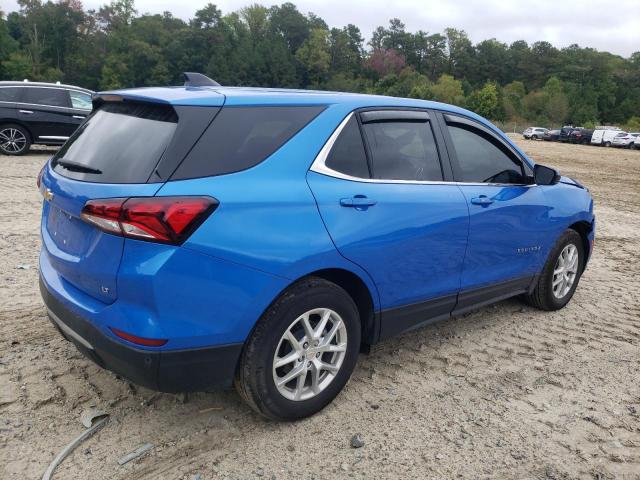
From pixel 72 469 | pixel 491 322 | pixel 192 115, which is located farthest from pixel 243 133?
pixel 491 322

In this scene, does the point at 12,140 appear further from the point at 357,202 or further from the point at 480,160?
the point at 357,202

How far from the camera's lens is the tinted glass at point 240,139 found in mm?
2588

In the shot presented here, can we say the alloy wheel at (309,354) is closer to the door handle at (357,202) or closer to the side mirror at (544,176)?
the door handle at (357,202)

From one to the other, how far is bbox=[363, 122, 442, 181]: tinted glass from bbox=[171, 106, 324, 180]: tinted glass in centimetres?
50

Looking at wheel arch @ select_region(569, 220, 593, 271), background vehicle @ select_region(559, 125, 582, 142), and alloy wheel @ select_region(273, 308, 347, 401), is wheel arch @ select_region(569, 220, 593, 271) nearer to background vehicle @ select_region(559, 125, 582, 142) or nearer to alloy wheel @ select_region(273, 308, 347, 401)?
alloy wheel @ select_region(273, 308, 347, 401)

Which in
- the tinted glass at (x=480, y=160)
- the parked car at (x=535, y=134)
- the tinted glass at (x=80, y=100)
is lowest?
the parked car at (x=535, y=134)

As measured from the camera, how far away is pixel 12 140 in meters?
12.8

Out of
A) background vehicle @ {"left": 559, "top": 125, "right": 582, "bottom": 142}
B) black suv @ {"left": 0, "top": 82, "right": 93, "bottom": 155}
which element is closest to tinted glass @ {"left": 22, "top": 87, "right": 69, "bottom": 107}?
black suv @ {"left": 0, "top": 82, "right": 93, "bottom": 155}

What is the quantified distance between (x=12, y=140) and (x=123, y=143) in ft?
38.8

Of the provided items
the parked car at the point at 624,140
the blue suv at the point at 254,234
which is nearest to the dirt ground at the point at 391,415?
the blue suv at the point at 254,234

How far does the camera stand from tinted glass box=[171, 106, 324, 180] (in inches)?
102

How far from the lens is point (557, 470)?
2770mm

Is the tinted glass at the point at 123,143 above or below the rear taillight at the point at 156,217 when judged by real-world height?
above

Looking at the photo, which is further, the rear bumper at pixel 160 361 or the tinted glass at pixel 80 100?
the tinted glass at pixel 80 100
